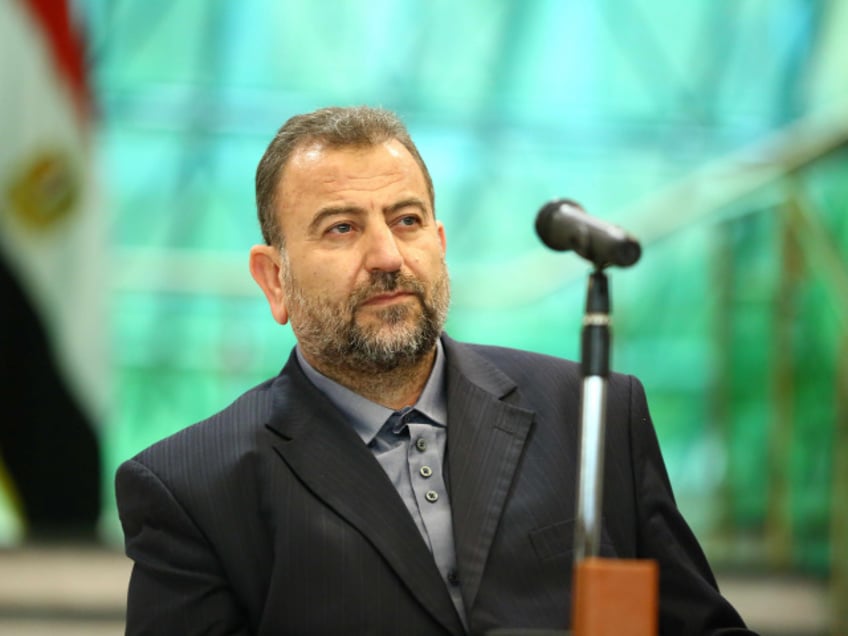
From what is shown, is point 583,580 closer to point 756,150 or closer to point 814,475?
point 814,475

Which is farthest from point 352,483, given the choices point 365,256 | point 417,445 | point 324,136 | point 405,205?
point 324,136

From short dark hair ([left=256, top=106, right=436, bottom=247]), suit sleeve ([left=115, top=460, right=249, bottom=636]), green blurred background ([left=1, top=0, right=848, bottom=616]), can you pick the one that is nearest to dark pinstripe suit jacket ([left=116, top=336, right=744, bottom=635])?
suit sleeve ([left=115, top=460, right=249, bottom=636])

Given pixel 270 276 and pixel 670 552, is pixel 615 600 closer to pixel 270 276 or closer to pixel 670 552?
pixel 670 552

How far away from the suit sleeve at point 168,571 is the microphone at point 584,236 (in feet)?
2.75

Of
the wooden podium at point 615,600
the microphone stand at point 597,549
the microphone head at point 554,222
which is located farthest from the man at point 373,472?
the wooden podium at point 615,600

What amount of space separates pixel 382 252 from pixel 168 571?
2.17ft

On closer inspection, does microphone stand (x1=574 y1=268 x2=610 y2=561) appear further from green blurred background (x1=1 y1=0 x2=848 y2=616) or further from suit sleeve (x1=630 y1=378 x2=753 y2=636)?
green blurred background (x1=1 y1=0 x2=848 y2=616)

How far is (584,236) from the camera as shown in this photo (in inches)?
72.2

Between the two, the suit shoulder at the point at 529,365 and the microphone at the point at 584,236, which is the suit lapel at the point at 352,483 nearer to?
the suit shoulder at the point at 529,365

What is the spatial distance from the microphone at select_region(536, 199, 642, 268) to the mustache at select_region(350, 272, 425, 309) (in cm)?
40

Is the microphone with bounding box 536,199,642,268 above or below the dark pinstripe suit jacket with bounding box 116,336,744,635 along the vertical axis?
above

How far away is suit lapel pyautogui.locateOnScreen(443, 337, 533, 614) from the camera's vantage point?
7.46 feet

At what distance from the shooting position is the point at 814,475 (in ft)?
16.5

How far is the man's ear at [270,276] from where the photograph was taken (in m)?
2.54
